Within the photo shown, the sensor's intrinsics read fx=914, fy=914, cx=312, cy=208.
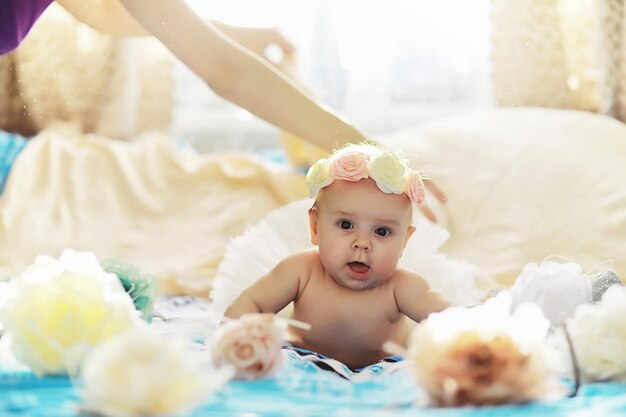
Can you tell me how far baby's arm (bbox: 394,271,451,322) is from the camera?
154cm

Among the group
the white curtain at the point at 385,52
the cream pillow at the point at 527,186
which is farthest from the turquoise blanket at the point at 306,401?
the white curtain at the point at 385,52

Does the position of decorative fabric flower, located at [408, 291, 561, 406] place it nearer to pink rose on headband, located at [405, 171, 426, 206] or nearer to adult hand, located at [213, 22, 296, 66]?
pink rose on headband, located at [405, 171, 426, 206]

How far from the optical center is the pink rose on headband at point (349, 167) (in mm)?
1522

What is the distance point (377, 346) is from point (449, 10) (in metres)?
2.38

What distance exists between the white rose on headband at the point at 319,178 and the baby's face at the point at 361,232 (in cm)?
2

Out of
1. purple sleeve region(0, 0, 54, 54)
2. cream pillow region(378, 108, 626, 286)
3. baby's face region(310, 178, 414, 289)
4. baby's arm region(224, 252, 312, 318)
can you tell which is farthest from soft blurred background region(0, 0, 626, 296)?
purple sleeve region(0, 0, 54, 54)

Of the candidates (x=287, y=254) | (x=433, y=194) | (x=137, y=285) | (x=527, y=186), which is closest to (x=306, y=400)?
(x=137, y=285)

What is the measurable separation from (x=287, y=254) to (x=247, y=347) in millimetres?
696

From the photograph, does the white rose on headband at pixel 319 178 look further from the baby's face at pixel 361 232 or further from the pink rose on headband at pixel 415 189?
the pink rose on headband at pixel 415 189

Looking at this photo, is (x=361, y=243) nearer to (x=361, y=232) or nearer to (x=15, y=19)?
(x=361, y=232)

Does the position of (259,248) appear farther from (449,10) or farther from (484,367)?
(449,10)

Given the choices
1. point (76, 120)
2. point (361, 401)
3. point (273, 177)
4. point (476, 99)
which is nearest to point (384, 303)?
point (361, 401)

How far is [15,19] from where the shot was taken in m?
1.65

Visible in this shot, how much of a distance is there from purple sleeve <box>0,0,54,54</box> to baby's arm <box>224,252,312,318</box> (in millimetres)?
637
